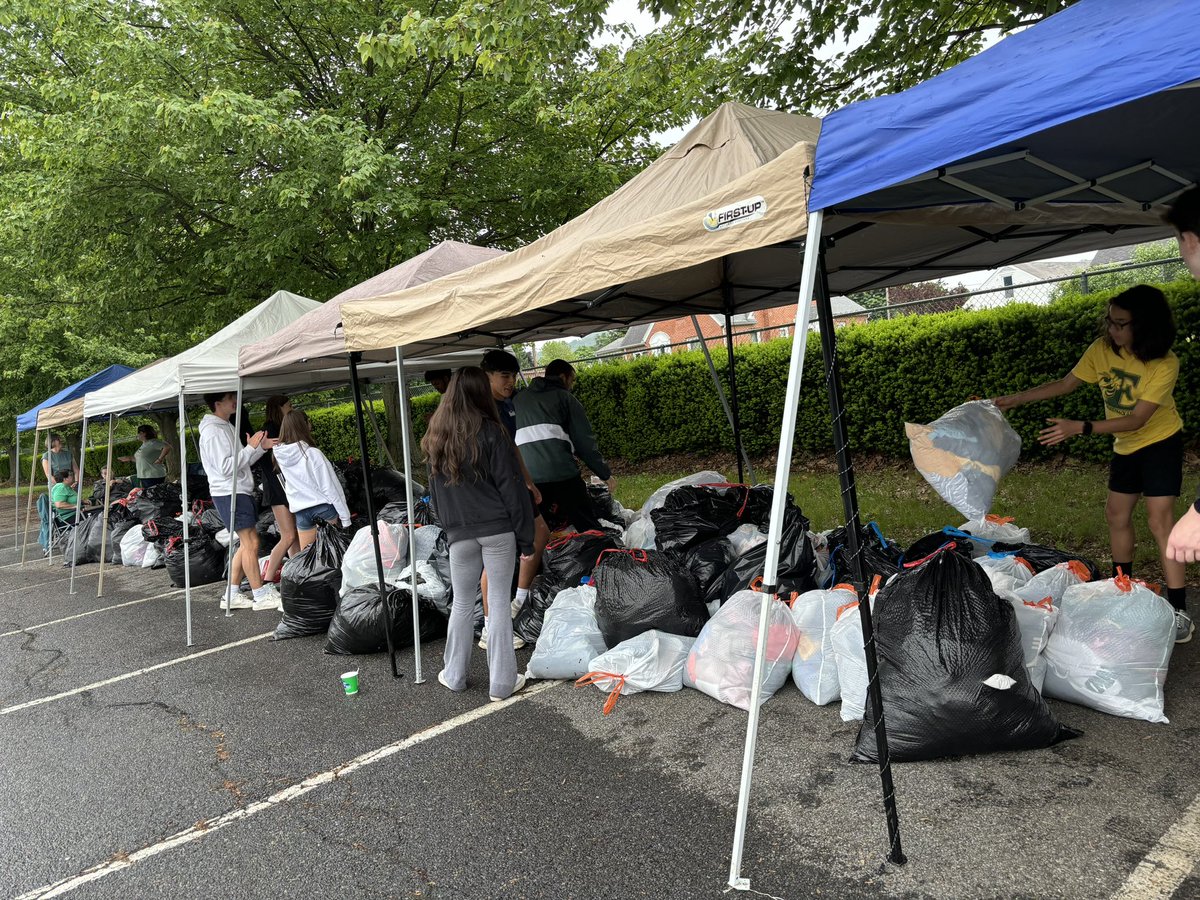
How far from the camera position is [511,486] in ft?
13.3

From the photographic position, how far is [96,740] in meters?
4.32

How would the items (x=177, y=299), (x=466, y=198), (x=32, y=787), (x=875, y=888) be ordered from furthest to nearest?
1. (x=177, y=299)
2. (x=466, y=198)
3. (x=32, y=787)
4. (x=875, y=888)

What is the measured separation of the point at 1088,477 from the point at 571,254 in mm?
5852

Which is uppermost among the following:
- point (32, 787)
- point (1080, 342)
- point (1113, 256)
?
point (1113, 256)

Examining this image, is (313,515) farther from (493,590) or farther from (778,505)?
(778,505)

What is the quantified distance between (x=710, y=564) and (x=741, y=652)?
92 centimetres

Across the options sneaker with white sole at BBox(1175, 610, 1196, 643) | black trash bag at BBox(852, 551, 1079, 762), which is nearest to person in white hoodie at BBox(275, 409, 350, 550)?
black trash bag at BBox(852, 551, 1079, 762)

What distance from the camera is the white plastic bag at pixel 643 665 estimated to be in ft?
12.9

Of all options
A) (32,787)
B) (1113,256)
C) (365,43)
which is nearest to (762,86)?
(365,43)

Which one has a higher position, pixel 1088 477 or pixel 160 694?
pixel 1088 477

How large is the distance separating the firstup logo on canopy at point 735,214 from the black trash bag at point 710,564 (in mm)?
2267

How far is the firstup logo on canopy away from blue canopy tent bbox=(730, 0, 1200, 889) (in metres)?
0.22

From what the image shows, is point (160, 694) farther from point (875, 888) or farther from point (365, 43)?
point (365, 43)

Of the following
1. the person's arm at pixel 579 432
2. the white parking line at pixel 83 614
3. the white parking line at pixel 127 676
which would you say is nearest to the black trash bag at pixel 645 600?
the person's arm at pixel 579 432
